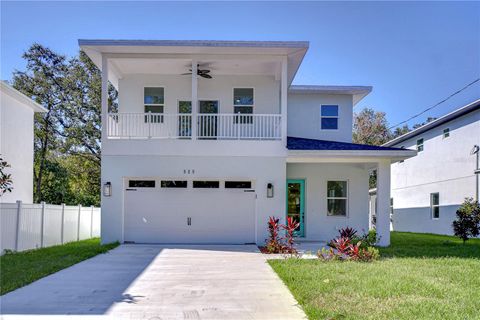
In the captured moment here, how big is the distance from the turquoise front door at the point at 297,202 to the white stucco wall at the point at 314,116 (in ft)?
7.15

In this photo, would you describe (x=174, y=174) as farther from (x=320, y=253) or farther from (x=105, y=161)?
(x=320, y=253)

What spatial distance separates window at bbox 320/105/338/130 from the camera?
17.0 m

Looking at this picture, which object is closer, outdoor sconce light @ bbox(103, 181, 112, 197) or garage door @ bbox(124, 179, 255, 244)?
outdoor sconce light @ bbox(103, 181, 112, 197)

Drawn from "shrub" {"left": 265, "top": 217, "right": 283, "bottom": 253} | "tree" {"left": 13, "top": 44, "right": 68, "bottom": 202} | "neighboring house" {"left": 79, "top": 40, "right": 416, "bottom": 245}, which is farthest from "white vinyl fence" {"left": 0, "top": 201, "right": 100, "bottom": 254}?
"tree" {"left": 13, "top": 44, "right": 68, "bottom": 202}

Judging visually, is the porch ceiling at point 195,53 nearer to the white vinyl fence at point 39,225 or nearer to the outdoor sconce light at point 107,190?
the outdoor sconce light at point 107,190

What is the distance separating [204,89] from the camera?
51.3ft

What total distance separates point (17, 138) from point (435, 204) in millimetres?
19525

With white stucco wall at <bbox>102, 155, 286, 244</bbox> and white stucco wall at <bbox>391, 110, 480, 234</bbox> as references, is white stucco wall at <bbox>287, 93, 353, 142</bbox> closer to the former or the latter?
white stucco wall at <bbox>102, 155, 286, 244</bbox>

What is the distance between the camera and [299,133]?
16.9 metres

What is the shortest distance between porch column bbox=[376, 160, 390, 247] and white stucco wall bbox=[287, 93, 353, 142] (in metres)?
3.17

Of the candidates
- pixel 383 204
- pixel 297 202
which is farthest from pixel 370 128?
pixel 383 204

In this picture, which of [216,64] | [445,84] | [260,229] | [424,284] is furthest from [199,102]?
[445,84]

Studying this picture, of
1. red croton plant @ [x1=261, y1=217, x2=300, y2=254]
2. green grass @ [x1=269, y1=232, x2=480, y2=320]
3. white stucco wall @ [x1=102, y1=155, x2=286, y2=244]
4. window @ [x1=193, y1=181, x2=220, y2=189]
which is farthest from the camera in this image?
window @ [x1=193, y1=181, x2=220, y2=189]

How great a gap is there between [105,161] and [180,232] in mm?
3328
